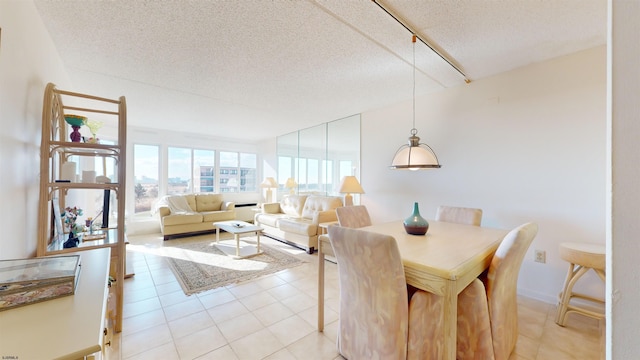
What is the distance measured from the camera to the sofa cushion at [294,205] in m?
5.15

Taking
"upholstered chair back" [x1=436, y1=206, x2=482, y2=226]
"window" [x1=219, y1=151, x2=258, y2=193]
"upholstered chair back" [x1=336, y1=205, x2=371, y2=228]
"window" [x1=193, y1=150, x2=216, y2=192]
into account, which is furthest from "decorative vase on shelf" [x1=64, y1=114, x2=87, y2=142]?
"window" [x1=219, y1=151, x2=258, y2=193]

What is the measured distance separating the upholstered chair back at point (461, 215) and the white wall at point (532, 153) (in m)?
0.44

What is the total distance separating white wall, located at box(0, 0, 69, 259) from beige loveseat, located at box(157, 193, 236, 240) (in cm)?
343

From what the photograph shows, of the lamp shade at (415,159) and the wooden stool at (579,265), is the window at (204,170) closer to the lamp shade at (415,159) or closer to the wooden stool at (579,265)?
the lamp shade at (415,159)

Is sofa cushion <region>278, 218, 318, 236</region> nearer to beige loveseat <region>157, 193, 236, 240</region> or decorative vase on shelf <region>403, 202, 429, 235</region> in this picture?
beige loveseat <region>157, 193, 236, 240</region>

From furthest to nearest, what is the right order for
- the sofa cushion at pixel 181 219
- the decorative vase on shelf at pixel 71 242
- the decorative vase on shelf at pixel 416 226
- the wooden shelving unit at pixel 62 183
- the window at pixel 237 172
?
the window at pixel 237 172, the sofa cushion at pixel 181 219, the decorative vase on shelf at pixel 416 226, the decorative vase on shelf at pixel 71 242, the wooden shelving unit at pixel 62 183

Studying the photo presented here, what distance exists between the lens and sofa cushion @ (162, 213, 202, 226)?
4727 millimetres

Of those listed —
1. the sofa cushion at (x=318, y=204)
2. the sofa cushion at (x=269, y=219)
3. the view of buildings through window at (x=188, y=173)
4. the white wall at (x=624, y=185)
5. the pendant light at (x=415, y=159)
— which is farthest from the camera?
the view of buildings through window at (x=188, y=173)

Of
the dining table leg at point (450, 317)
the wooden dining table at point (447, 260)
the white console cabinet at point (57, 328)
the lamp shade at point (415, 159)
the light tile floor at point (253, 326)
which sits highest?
the lamp shade at point (415, 159)

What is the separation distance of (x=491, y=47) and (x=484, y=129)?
38.5 inches

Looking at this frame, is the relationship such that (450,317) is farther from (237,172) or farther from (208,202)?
(237,172)

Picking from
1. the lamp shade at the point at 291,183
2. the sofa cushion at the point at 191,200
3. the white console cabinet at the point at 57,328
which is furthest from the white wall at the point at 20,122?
the lamp shade at the point at 291,183

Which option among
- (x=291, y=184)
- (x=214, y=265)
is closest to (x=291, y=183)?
(x=291, y=184)

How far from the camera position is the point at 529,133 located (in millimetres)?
2521
